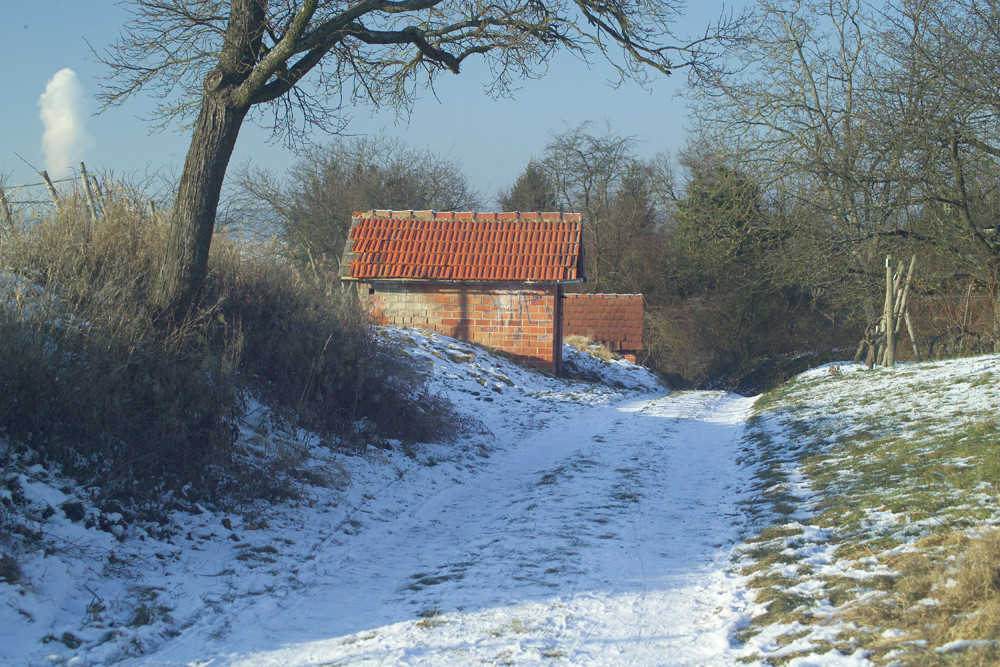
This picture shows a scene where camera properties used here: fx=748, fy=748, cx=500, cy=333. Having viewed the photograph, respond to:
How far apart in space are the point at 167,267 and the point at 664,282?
111ft

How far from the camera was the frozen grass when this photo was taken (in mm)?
3588

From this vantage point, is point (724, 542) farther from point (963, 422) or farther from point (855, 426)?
point (855, 426)

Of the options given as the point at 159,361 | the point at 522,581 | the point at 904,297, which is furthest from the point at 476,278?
the point at 522,581

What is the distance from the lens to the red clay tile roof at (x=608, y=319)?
27.5 m

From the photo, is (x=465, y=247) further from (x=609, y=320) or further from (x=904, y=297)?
(x=904, y=297)

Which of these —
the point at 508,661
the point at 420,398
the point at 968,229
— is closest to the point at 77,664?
the point at 508,661

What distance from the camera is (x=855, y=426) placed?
951 centimetres

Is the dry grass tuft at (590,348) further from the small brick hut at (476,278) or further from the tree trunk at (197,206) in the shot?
the tree trunk at (197,206)

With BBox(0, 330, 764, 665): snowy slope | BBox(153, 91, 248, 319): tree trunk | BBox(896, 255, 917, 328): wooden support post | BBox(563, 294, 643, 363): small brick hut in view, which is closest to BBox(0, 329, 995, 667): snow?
BBox(0, 330, 764, 665): snowy slope

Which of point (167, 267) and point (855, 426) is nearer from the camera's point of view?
point (167, 267)

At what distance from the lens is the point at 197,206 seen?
7.41 meters

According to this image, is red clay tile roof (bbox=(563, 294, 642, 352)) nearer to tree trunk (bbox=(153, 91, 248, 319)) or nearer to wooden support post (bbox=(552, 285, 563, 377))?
wooden support post (bbox=(552, 285, 563, 377))

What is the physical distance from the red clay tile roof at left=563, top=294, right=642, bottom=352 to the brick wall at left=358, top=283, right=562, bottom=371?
7406 mm

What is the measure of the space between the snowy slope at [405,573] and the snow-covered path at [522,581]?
0.06 feet
